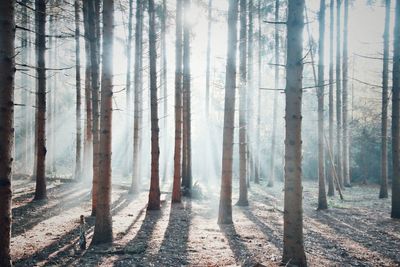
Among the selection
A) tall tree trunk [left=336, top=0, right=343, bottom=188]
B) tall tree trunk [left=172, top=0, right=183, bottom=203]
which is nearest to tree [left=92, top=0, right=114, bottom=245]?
tall tree trunk [left=172, top=0, right=183, bottom=203]

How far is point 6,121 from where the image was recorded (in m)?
4.47

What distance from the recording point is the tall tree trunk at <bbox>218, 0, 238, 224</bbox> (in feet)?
32.1

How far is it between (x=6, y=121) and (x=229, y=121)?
21.1 feet

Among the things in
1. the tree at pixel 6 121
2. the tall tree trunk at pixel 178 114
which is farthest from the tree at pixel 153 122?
Result: the tree at pixel 6 121

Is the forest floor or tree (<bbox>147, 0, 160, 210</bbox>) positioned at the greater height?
tree (<bbox>147, 0, 160, 210</bbox>)

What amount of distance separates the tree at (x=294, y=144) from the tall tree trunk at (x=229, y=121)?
13.2 feet

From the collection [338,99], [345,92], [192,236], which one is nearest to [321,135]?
[192,236]

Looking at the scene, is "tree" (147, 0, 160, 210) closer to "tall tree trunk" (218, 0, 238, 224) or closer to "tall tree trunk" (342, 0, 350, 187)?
"tall tree trunk" (218, 0, 238, 224)

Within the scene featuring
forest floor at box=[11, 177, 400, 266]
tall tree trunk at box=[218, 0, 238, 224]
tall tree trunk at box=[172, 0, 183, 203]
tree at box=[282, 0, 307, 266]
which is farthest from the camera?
tall tree trunk at box=[172, 0, 183, 203]

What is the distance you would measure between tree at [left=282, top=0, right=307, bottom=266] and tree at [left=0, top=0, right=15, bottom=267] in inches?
173

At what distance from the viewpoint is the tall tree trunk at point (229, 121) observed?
980cm

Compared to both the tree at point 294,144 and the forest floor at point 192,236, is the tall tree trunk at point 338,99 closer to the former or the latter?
the forest floor at point 192,236

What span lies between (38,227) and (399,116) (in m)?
12.4

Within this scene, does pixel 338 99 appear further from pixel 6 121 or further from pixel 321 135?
pixel 6 121
